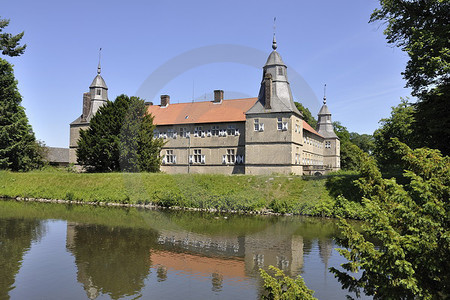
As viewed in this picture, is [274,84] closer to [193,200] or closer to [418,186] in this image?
[193,200]

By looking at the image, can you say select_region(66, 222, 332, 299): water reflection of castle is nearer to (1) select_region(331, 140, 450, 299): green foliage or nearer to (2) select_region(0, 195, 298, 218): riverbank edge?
(1) select_region(331, 140, 450, 299): green foliage

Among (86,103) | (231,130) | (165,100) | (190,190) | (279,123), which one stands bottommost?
(190,190)

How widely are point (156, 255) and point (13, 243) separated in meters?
7.13

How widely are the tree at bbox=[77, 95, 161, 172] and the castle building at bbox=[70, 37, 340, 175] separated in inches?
96.0

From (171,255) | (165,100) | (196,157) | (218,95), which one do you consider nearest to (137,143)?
(196,157)

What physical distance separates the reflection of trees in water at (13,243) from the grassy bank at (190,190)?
1125 centimetres

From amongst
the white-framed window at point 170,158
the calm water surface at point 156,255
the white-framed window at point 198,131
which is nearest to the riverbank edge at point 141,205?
the calm water surface at point 156,255

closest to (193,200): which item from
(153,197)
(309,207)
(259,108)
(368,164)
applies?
(153,197)

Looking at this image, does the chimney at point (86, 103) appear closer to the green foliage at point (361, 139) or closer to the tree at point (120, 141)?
the tree at point (120, 141)

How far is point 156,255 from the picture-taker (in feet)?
48.4

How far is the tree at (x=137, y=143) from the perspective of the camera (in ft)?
128

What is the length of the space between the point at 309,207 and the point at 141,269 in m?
17.6

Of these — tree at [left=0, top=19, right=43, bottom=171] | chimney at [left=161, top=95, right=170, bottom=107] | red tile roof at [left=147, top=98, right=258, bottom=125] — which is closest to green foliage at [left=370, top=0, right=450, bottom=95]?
red tile roof at [left=147, top=98, right=258, bottom=125]

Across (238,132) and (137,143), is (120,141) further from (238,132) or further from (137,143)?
(238,132)
